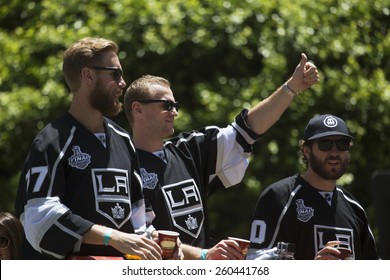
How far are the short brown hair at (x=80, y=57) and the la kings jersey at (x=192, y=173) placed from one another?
81 centimetres

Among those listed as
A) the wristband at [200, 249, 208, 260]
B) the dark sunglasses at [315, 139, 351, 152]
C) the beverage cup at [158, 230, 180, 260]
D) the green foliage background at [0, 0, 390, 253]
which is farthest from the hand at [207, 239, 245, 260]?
the green foliage background at [0, 0, 390, 253]

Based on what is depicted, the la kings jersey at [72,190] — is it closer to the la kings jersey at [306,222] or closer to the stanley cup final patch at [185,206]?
the stanley cup final patch at [185,206]

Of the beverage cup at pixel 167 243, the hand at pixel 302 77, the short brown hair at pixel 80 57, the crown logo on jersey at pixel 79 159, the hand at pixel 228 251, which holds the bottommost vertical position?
the hand at pixel 228 251

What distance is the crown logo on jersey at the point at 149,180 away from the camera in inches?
249

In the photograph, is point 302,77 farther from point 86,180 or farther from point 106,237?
point 106,237

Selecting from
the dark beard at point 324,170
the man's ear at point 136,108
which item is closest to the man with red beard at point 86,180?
the man's ear at point 136,108

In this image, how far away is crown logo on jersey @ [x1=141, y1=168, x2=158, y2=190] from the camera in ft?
20.7

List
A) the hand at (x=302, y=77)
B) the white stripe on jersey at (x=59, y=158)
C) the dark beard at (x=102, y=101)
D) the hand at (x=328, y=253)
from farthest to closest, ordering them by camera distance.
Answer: the hand at (x=302, y=77)
the hand at (x=328, y=253)
the dark beard at (x=102, y=101)
the white stripe on jersey at (x=59, y=158)

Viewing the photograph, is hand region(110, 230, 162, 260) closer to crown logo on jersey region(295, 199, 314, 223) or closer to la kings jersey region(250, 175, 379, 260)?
la kings jersey region(250, 175, 379, 260)

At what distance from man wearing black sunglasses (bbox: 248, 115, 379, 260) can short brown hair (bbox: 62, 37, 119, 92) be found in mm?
1424

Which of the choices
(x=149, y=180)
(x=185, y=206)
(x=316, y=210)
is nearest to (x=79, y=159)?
(x=149, y=180)

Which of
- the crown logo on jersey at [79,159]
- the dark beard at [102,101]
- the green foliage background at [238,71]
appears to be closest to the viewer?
the crown logo on jersey at [79,159]
